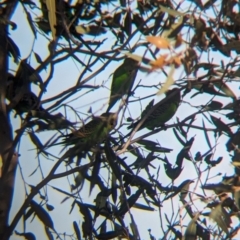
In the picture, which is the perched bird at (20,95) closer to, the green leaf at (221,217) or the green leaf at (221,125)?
the green leaf at (221,125)

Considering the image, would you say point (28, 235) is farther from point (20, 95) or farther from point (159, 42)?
point (159, 42)

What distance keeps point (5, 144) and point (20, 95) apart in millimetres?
174

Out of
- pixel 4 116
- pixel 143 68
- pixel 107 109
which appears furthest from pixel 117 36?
pixel 143 68

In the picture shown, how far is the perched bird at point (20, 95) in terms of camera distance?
94.3 inches

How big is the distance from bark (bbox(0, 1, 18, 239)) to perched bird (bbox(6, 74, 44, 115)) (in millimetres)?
62

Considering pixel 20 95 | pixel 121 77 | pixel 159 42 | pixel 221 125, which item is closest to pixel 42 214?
pixel 20 95

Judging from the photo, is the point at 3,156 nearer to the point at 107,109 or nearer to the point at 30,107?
the point at 30,107

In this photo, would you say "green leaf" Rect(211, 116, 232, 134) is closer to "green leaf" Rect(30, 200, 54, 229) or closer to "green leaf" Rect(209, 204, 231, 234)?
"green leaf" Rect(209, 204, 231, 234)

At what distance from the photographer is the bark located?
228 cm

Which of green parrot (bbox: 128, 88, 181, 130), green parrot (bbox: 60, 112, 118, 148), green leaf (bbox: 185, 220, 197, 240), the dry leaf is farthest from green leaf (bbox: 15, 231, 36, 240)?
the dry leaf

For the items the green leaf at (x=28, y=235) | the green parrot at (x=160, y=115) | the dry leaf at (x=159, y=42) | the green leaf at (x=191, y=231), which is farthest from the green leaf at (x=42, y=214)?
the dry leaf at (x=159, y=42)

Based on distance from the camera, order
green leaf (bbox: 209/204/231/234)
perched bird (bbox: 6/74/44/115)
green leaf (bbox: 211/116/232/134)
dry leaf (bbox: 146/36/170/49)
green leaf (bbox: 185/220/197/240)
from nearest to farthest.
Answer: dry leaf (bbox: 146/36/170/49) → green leaf (bbox: 209/204/231/234) → green leaf (bbox: 185/220/197/240) → green leaf (bbox: 211/116/232/134) → perched bird (bbox: 6/74/44/115)

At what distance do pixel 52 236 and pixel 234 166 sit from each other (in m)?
0.82

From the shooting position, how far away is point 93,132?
2293mm
